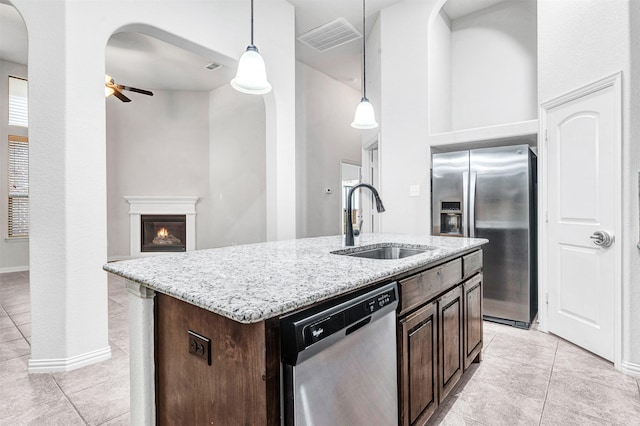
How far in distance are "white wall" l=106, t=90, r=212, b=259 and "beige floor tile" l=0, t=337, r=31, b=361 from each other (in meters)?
4.00

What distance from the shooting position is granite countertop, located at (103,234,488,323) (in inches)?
34.4

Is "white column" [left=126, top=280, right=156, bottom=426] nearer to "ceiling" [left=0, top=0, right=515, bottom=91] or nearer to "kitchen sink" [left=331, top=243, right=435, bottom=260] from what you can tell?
"kitchen sink" [left=331, top=243, right=435, bottom=260]

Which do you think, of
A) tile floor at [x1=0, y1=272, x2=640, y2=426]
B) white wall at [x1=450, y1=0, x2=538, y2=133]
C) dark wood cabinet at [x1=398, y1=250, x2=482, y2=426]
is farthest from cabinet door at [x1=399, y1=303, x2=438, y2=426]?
white wall at [x1=450, y1=0, x2=538, y2=133]

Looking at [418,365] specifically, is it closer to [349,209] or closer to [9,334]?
A: [349,209]

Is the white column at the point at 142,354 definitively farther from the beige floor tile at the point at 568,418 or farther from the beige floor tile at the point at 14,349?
the beige floor tile at the point at 14,349

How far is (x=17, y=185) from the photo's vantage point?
5.50 m

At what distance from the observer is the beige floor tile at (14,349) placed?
2.56 meters

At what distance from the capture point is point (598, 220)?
2.55 metres

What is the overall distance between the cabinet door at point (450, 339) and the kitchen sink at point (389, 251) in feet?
1.10

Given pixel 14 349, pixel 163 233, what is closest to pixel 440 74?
pixel 14 349

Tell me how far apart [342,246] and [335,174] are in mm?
4371

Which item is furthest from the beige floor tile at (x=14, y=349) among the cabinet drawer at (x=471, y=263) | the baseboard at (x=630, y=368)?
the baseboard at (x=630, y=368)

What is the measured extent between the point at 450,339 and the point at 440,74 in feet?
10.9

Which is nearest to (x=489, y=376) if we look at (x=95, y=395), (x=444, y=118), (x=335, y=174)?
(x=95, y=395)
